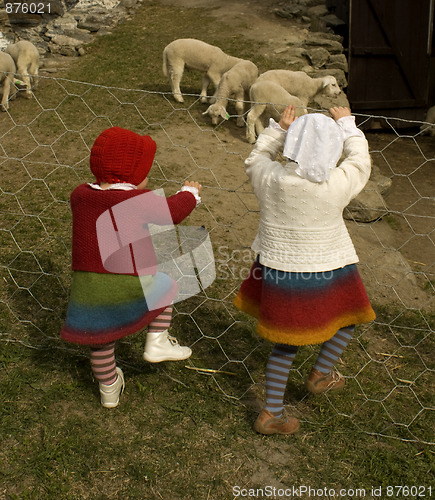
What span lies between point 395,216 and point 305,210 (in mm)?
3025

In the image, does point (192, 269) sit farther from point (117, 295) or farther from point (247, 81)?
point (247, 81)

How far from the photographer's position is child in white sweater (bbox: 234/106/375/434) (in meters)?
1.85

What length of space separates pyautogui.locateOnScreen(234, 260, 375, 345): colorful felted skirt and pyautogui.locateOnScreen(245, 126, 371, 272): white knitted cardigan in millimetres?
51

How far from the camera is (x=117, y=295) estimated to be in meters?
2.07

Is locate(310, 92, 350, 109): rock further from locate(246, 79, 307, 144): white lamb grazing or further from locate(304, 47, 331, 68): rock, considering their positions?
locate(304, 47, 331, 68): rock

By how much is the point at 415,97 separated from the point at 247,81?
3290 mm

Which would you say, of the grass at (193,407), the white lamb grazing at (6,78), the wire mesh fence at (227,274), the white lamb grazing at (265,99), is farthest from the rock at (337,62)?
the grass at (193,407)

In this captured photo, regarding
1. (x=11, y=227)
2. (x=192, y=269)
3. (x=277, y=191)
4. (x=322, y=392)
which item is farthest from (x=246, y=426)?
(x=11, y=227)

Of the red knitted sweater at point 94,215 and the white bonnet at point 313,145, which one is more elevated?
the white bonnet at point 313,145

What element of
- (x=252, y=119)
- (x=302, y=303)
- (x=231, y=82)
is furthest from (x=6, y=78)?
(x=302, y=303)

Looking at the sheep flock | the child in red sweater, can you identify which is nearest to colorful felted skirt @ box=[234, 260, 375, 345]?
the child in red sweater

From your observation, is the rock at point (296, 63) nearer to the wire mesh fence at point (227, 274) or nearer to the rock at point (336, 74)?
the rock at point (336, 74)

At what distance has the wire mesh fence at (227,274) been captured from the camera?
2.47m

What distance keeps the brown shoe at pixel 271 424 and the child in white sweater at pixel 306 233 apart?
3.0 inches
